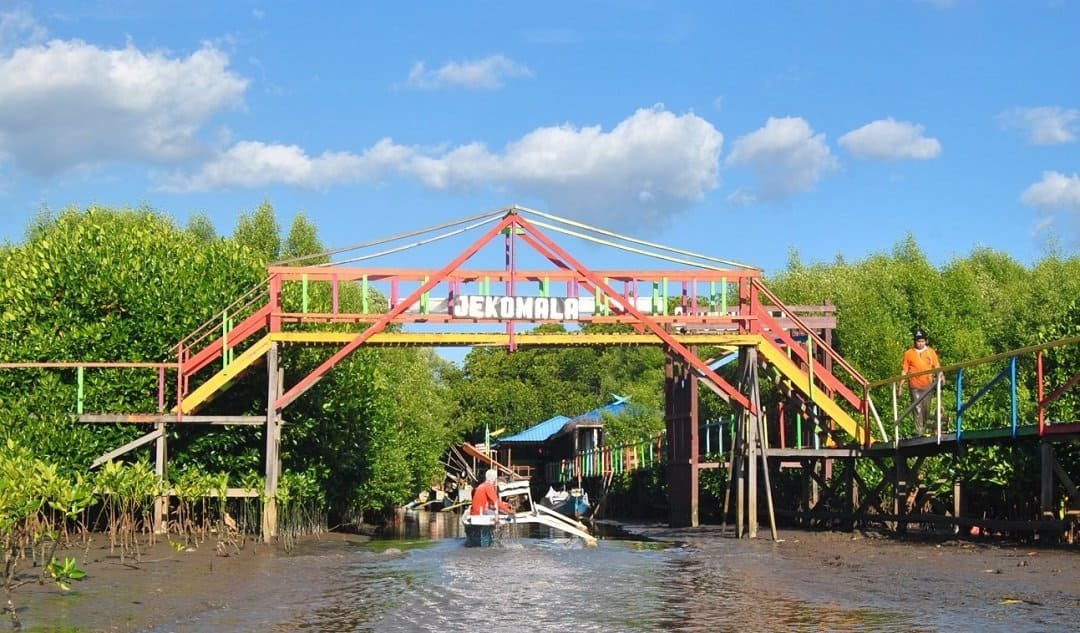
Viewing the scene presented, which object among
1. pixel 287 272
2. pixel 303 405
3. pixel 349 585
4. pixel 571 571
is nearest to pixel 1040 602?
pixel 571 571

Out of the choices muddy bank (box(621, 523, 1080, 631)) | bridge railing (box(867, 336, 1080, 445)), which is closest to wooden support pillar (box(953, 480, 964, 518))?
muddy bank (box(621, 523, 1080, 631))

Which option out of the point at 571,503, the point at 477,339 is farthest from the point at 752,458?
the point at 571,503

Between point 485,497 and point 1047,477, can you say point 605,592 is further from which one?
point 485,497

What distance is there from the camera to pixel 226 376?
1029 inches

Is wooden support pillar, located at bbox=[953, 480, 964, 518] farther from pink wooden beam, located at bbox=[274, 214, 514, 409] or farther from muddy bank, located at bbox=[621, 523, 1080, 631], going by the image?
pink wooden beam, located at bbox=[274, 214, 514, 409]

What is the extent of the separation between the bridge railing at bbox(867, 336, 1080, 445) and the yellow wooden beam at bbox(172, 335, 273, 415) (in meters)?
12.4

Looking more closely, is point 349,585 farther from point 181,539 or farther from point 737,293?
point 737,293

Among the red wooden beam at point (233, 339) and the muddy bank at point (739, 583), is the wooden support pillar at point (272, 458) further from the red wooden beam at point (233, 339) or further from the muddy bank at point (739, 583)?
the red wooden beam at point (233, 339)

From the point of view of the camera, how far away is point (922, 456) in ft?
81.6

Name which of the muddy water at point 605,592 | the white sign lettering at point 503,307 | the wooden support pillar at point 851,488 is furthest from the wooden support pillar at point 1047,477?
the white sign lettering at point 503,307

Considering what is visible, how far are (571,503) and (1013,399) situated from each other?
104 feet

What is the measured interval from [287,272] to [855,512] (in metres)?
13.0

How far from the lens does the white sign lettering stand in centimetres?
2517

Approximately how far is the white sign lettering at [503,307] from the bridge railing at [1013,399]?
6.73m
